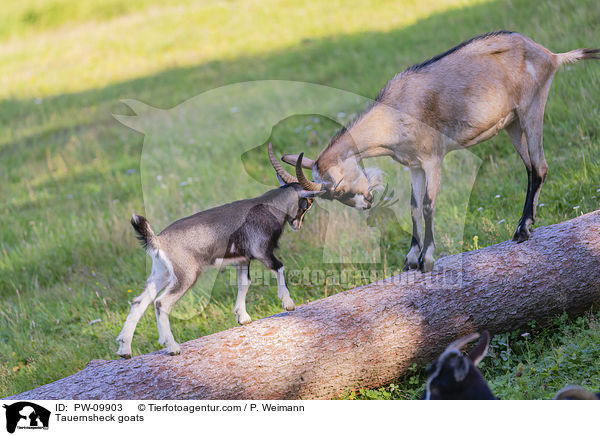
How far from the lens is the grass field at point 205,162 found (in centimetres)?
592

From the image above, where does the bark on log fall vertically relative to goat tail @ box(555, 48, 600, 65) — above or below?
below

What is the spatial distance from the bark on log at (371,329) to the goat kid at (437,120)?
0.36 metres

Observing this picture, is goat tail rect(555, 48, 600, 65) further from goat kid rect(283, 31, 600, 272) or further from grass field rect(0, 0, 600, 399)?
grass field rect(0, 0, 600, 399)

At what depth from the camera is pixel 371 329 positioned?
4.63 meters

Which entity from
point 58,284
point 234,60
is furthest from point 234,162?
point 234,60

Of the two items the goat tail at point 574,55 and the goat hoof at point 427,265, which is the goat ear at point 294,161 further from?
the goat tail at point 574,55

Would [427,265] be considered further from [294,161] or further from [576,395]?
[576,395]

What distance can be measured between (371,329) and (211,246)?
4.47 feet

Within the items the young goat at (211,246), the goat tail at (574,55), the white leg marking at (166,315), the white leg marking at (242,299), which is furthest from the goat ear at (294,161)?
the goat tail at (574,55)

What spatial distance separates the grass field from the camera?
5.92 metres
